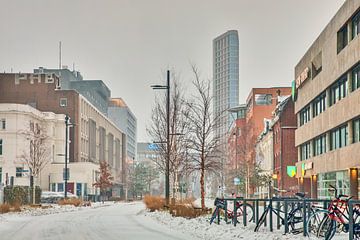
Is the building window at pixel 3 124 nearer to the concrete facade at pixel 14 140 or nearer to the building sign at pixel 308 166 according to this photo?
the concrete facade at pixel 14 140

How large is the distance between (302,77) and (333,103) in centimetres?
1260

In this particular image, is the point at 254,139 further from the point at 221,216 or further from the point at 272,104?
the point at 221,216

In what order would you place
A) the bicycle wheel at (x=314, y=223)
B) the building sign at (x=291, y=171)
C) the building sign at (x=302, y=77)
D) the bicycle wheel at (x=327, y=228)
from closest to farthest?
the bicycle wheel at (x=327, y=228)
the bicycle wheel at (x=314, y=223)
the building sign at (x=302, y=77)
the building sign at (x=291, y=171)

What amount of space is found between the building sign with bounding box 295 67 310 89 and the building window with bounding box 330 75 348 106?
31.1ft

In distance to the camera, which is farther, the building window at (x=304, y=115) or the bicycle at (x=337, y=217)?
the building window at (x=304, y=115)

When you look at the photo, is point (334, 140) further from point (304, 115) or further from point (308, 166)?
point (304, 115)

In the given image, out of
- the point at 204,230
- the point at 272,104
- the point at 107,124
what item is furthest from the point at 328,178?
the point at 107,124

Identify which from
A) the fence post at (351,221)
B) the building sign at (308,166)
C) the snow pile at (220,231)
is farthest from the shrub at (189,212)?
the building sign at (308,166)

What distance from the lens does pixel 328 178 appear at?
57.6 metres

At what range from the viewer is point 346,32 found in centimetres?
4909

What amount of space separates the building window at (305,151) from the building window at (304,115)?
234 centimetres

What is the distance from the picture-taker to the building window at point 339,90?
162 ft

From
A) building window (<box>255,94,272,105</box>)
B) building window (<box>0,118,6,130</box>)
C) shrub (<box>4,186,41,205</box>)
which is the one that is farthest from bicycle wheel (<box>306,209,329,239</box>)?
building window (<box>255,94,272,105</box>)

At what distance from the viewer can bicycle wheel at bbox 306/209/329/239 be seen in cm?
1806
